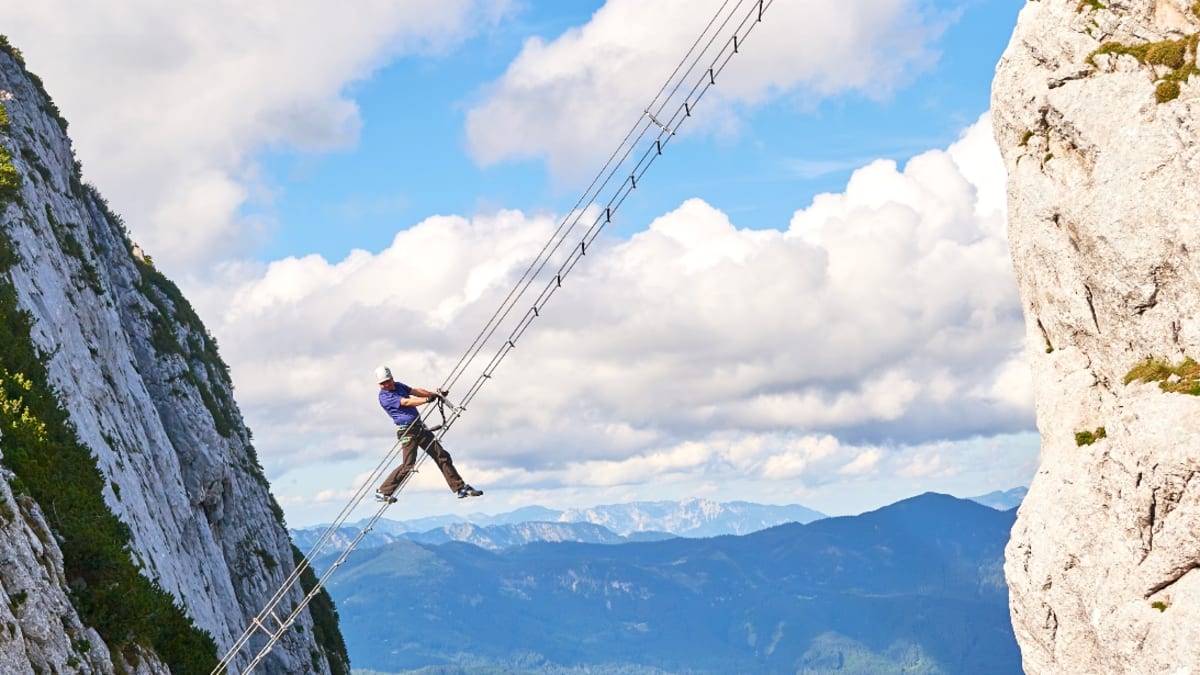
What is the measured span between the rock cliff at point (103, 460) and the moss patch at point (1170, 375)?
41.2 m

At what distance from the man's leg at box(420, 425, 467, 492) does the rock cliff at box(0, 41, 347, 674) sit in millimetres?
9807

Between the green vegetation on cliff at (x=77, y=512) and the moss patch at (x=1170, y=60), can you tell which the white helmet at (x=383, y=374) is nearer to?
the green vegetation on cliff at (x=77, y=512)

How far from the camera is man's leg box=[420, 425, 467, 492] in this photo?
3681cm

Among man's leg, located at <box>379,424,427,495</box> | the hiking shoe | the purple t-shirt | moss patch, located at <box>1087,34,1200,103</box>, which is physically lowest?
the hiking shoe

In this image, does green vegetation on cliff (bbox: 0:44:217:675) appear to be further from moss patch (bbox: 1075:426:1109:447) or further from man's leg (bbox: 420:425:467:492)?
moss patch (bbox: 1075:426:1109:447)

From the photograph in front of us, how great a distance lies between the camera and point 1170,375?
51.9 meters

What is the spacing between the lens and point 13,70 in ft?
193

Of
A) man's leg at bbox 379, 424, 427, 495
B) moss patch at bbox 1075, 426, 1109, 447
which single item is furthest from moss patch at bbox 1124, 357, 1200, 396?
man's leg at bbox 379, 424, 427, 495

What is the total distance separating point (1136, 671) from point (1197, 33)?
29274 millimetres

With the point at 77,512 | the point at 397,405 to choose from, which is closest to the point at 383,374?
the point at 397,405

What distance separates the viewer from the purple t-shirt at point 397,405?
36219 millimetres

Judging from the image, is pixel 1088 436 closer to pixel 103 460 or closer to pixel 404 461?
pixel 404 461

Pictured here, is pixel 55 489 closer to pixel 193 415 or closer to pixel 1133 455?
pixel 193 415

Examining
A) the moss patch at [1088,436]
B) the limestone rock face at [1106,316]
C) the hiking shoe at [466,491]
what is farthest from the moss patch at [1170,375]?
the hiking shoe at [466,491]
